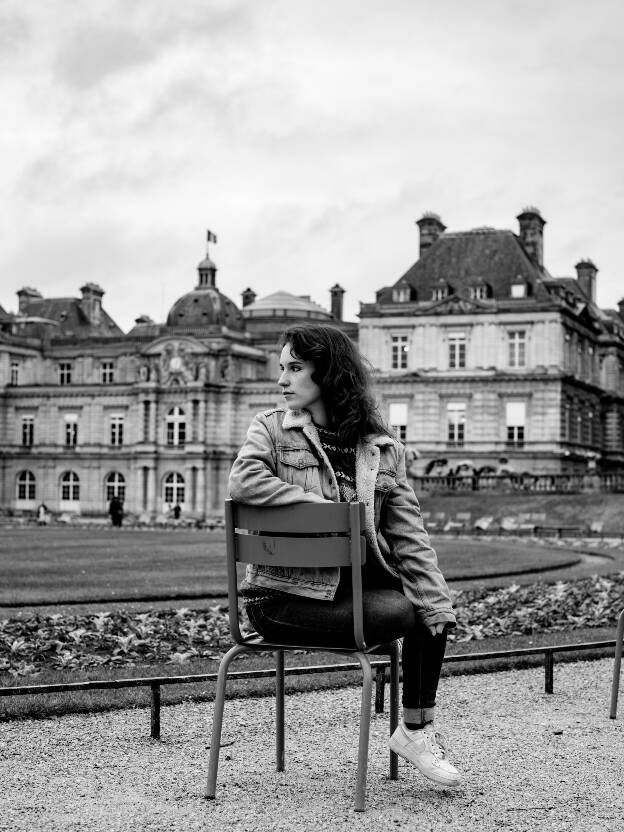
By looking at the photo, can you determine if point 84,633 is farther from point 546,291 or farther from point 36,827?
point 546,291

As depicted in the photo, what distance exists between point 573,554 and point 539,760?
2203 centimetres

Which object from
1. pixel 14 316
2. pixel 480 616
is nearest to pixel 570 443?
pixel 14 316

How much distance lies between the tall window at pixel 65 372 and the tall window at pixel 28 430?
4.14 metres

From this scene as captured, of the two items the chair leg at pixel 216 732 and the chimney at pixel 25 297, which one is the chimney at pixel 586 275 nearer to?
the chimney at pixel 25 297

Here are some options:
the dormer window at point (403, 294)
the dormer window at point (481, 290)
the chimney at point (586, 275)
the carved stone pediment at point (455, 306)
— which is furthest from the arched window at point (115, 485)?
the chimney at point (586, 275)

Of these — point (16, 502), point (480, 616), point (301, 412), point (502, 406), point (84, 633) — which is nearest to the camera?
point (301, 412)

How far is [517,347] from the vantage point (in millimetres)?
64438

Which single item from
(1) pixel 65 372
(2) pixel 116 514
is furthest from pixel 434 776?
(1) pixel 65 372

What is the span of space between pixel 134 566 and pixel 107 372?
187 feet

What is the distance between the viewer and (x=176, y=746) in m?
6.52

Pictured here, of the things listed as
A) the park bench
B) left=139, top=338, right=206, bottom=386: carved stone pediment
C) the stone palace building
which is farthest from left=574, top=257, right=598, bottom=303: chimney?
the park bench

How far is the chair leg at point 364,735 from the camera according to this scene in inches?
197

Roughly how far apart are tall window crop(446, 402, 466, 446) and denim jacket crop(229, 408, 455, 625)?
5938cm

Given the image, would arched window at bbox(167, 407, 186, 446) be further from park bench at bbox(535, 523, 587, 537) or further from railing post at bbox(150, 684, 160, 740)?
railing post at bbox(150, 684, 160, 740)
